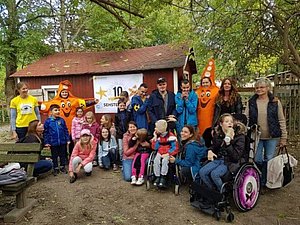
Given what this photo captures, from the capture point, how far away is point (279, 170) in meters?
4.32

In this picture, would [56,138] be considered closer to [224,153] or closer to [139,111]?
[139,111]

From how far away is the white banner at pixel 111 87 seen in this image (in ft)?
30.8

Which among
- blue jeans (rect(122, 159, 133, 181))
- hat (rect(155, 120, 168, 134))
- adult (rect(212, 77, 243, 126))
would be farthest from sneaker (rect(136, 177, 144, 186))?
adult (rect(212, 77, 243, 126))

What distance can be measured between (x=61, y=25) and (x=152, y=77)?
9336mm

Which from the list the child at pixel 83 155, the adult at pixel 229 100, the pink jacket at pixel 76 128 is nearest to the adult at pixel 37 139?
the child at pixel 83 155

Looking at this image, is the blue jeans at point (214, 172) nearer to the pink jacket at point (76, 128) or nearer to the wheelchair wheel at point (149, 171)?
the wheelchair wheel at point (149, 171)

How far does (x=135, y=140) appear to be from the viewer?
17.7ft

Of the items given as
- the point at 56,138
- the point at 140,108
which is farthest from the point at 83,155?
the point at 140,108

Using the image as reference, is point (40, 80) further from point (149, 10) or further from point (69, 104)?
point (149, 10)

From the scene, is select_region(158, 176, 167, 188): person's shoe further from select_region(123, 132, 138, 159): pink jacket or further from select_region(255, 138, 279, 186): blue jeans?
select_region(255, 138, 279, 186): blue jeans

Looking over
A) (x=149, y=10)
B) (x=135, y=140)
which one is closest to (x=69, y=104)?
(x=135, y=140)

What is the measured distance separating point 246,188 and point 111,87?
6.51m

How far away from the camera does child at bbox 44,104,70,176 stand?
5738mm

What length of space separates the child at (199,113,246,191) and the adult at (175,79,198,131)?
105 cm
